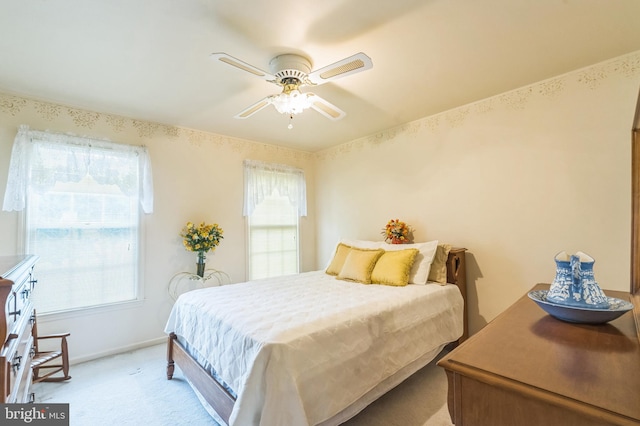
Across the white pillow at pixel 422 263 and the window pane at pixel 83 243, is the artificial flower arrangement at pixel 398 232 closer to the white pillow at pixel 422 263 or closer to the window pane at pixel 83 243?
the white pillow at pixel 422 263

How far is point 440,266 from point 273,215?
2.48 m

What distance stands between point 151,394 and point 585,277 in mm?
2867

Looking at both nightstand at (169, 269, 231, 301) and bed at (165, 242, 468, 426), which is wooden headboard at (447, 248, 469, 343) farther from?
nightstand at (169, 269, 231, 301)

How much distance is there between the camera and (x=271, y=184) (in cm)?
421

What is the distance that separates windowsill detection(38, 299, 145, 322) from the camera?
2.63 meters

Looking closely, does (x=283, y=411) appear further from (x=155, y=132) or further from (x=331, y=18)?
(x=155, y=132)

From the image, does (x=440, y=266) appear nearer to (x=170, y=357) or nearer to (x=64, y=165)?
(x=170, y=357)

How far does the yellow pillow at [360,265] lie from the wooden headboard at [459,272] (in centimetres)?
68

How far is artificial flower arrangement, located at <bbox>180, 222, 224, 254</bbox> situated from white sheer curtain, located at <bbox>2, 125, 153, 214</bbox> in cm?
46

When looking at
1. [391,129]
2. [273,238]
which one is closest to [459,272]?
[391,129]

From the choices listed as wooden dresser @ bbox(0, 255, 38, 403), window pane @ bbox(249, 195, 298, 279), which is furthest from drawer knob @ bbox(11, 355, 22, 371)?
window pane @ bbox(249, 195, 298, 279)

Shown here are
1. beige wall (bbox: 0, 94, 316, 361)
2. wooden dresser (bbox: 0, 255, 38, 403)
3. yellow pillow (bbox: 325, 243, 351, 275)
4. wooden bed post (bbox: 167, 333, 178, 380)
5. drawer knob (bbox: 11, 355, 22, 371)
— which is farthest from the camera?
yellow pillow (bbox: 325, 243, 351, 275)

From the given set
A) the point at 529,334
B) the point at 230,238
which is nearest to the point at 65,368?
the point at 230,238

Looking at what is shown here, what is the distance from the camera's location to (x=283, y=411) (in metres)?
1.35
